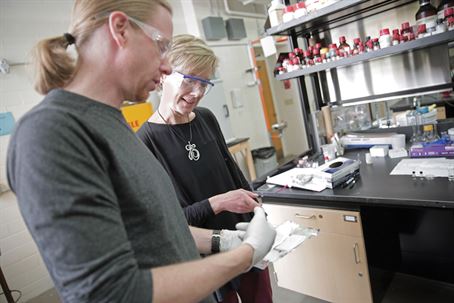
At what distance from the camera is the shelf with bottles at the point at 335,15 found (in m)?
1.59

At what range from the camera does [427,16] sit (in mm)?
1565

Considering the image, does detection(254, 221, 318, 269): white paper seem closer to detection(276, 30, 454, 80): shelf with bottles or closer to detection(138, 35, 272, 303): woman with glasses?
detection(138, 35, 272, 303): woman with glasses

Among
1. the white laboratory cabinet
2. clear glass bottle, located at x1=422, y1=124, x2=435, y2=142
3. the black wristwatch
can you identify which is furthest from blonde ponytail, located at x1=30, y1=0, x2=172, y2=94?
clear glass bottle, located at x1=422, y1=124, x2=435, y2=142

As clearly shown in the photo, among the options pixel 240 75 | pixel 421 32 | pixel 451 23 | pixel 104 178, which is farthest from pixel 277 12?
pixel 240 75

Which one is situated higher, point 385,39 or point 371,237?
point 385,39

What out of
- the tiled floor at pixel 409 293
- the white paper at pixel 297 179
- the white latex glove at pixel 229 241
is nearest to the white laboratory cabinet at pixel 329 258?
the white paper at pixel 297 179

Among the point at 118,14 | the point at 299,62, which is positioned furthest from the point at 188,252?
the point at 299,62

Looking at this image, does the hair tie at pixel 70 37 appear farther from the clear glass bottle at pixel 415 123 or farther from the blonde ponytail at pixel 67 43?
the clear glass bottle at pixel 415 123

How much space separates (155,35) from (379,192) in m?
1.14

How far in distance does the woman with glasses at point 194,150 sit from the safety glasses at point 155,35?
43 cm

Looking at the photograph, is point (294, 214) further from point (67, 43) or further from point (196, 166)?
point (67, 43)

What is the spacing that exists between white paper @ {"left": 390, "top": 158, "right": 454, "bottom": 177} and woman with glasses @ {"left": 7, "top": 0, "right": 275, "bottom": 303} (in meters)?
1.04

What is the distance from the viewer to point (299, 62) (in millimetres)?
1828

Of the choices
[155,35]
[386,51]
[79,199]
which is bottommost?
[79,199]
